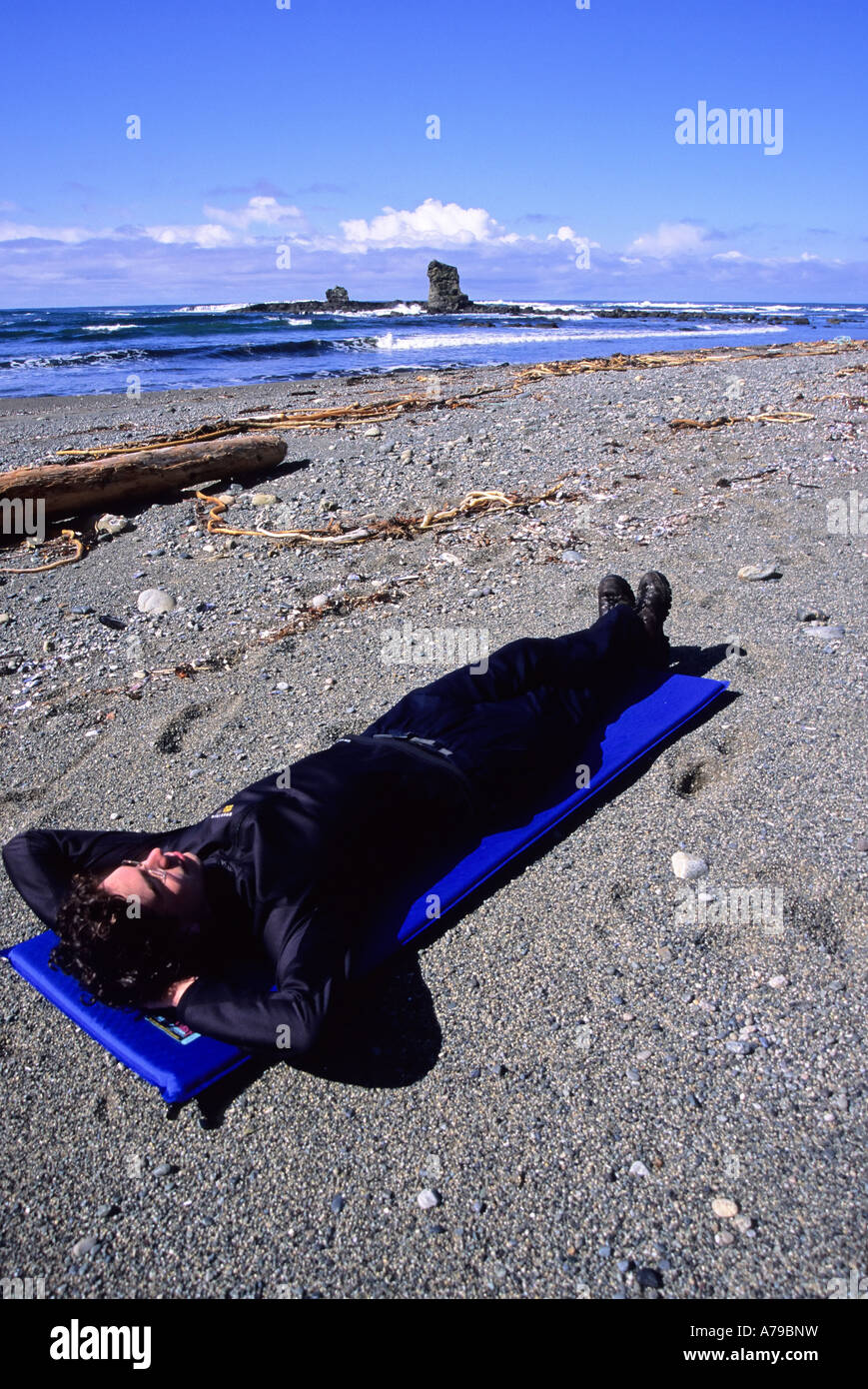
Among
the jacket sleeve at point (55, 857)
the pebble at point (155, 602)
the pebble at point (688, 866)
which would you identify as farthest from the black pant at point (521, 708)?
the pebble at point (155, 602)

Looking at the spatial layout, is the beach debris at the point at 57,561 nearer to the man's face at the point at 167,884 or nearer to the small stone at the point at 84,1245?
the man's face at the point at 167,884

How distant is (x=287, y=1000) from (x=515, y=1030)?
0.70 metres

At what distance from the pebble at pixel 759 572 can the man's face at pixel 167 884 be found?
13.5 feet

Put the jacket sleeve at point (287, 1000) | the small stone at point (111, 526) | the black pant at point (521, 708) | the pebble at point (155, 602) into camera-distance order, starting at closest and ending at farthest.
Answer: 1. the jacket sleeve at point (287, 1000)
2. the black pant at point (521, 708)
3. the pebble at point (155, 602)
4. the small stone at point (111, 526)

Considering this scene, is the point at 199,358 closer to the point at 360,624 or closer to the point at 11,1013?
the point at 360,624

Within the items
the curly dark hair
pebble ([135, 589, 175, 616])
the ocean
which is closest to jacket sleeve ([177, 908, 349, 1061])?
the curly dark hair

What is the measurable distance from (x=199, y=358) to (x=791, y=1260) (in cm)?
2689

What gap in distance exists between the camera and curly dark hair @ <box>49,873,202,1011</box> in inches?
98.3

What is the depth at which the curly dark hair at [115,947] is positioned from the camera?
8.20 feet

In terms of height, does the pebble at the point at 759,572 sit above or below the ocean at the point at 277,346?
below

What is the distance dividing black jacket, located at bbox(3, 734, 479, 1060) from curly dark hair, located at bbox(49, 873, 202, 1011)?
0.13 meters

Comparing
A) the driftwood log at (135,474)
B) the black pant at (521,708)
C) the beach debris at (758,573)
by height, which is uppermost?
the driftwood log at (135,474)

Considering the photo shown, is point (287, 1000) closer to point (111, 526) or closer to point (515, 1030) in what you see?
point (515, 1030)
